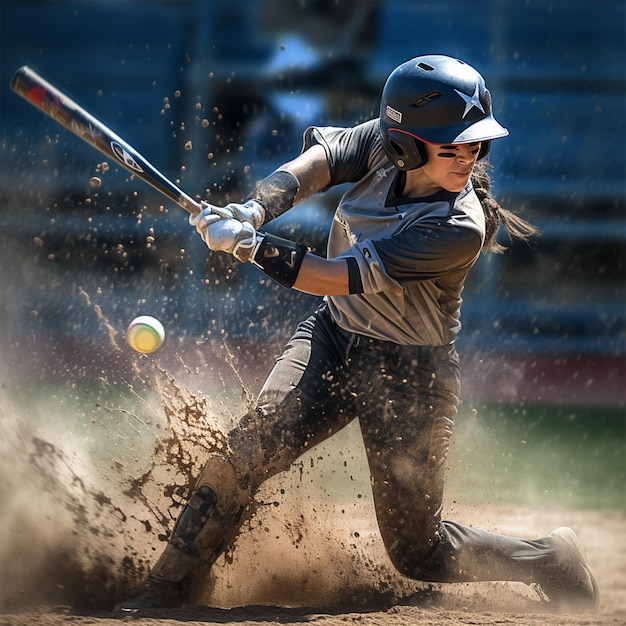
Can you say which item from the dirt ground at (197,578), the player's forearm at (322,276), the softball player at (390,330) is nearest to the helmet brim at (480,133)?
the softball player at (390,330)

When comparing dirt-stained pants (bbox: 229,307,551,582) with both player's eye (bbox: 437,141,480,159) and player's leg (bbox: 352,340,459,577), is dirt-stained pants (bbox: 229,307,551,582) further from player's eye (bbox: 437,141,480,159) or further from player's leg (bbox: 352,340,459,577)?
player's eye (bbox: 437,141,480,159)

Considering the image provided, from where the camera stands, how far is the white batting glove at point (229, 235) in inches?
133

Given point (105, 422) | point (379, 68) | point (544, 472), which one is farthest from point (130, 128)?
point (544, 472)

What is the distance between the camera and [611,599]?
175 inches

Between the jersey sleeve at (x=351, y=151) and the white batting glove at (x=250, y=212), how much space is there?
1.29ft

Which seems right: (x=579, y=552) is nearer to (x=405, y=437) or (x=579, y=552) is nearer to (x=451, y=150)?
(x=405, y=437)

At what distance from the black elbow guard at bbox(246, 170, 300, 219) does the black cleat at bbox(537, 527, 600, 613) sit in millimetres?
1805

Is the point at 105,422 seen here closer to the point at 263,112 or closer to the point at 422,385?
the point at 422,385

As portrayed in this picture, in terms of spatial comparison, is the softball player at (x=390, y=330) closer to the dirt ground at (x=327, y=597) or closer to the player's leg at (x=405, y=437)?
the player's leg at (x=405, y=437)

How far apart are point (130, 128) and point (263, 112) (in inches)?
70.3

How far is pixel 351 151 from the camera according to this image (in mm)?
3922

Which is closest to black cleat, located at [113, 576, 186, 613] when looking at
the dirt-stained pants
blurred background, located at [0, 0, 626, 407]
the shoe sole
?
the dirt-stained pants

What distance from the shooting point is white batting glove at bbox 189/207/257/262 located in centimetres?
337

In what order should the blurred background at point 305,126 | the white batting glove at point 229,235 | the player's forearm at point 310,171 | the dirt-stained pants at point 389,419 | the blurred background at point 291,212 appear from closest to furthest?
the white batting glove at point 229,235 < the dirt-stained pants at point 389,419 < the player's forearm at point 310,171 < the blurred background at point 291,212 < the blurred background at point 305,126
